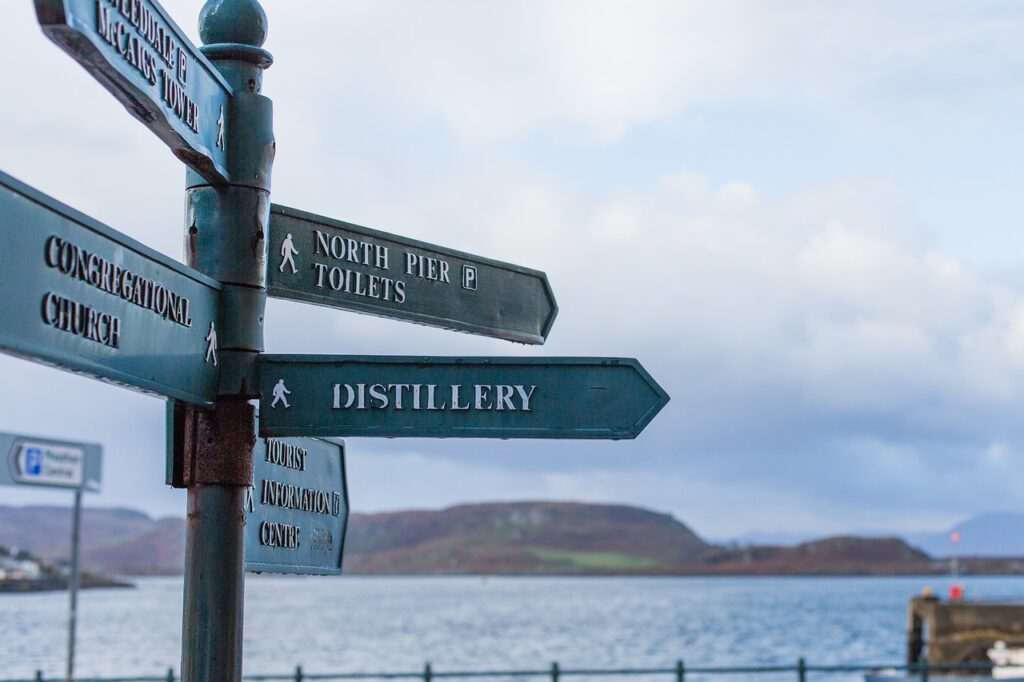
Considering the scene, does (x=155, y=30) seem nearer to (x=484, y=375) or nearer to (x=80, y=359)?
(x=80, y=359)

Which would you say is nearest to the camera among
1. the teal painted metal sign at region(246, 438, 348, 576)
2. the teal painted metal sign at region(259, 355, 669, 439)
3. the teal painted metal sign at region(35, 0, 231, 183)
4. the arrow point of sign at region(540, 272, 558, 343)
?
the teal painted metal sign at region(35, 0, 231, 183)

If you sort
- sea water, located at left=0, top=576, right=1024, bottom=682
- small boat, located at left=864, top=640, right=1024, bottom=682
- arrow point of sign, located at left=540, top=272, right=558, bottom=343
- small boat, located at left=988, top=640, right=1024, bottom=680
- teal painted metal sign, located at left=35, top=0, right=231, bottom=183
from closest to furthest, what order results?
1. teal painted metal sign, located at left=35, top=0, right=231, bottom=183
2. arrow point of sign, located at left=540, top=272, right=558, bottom=343
3. small boat, located at left=864, top=640, right=1024, bottom=682
4. small boat, located at left=988, top=640, right=1024, bottom=680
5. sea water, located at left=0, top=576, right=1024, bottom=682

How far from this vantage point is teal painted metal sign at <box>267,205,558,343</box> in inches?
173

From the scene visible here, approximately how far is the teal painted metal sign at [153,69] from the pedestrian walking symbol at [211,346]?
19.2 inches

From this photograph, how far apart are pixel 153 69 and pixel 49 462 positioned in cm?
1010

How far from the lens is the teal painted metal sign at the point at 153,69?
3100mm

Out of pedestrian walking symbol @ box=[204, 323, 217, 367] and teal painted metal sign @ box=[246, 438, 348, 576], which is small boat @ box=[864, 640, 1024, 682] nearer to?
teal painted metal sign @ box=[246, 438, 348, 576]

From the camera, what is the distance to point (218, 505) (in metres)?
3.95

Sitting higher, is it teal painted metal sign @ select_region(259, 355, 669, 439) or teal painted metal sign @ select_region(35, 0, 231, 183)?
teal painted metal sign @ select_region(35, 0, 231, 183)

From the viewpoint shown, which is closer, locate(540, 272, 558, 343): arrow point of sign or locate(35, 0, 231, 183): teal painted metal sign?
Result: locate(35, 0, 231, 183): teal painted metal sign

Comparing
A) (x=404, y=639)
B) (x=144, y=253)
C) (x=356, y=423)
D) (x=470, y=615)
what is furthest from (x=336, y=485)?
(x=470, y=615)

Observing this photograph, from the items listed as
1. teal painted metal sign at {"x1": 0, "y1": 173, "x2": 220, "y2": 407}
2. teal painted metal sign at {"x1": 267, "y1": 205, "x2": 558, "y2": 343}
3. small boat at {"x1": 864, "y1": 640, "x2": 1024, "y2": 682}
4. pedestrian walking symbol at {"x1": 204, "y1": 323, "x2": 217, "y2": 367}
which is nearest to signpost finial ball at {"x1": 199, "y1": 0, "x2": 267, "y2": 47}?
teal painted metal sign at {"x1": 267, "y1": 205, "x2": 558, "y2": 343}

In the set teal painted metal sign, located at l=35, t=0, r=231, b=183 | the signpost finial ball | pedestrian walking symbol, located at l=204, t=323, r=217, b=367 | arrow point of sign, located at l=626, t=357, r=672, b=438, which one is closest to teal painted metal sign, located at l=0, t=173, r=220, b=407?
pedestrian walking symbol, located at l=204, t=323, r=217, b=367

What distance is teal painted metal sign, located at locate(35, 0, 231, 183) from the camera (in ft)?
10.2
